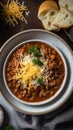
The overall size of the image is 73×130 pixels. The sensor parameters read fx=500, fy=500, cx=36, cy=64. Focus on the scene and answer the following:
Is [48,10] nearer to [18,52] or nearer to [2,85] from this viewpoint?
[18,52]

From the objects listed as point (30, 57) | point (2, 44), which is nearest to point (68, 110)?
point (30, 57)

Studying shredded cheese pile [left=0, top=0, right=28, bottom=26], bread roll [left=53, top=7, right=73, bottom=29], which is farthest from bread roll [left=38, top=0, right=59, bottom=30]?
shredded cheese pile [left=0, top=0, right=28, bottom=26]

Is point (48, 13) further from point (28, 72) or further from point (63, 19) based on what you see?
point (28, 72)

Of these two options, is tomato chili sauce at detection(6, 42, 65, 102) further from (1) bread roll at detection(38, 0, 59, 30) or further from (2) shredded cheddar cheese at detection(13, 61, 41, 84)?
(1) bread roll at detection(38, 0, 59, 30)

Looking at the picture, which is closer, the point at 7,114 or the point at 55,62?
the point at 55,62

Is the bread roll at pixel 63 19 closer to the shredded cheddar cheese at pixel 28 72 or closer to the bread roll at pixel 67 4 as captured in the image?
the bread roll at pixel 67 4

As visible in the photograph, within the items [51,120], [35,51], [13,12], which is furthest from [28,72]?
[13,12]
